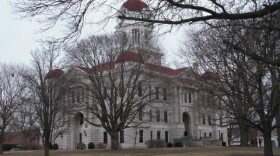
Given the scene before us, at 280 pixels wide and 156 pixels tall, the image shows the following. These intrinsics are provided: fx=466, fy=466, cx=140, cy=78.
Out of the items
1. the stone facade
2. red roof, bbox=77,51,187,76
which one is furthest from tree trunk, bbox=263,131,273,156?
the stone facade

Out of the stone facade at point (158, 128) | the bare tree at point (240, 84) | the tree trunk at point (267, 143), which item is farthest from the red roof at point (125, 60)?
the tree trunk at point (267, 143)

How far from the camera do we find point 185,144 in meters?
78.8

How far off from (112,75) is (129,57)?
10.9ft

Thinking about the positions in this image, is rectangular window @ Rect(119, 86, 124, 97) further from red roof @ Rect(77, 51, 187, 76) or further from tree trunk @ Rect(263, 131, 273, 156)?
tree trunk @ Rect(263, 131, 273, 156)

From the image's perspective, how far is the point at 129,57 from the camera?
53.9m

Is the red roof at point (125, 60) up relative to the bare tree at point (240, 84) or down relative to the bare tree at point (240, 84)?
up

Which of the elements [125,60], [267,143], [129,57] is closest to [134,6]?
[267,143]

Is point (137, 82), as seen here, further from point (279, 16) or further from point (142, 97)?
point (279, 16)

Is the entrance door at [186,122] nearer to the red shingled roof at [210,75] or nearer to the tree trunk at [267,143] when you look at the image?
the red shingled roof at [210,75]

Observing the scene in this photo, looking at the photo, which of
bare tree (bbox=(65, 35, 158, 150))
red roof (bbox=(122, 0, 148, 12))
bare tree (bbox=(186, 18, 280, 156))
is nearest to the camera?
red roof (bbox=(122, 0, 148, 12))

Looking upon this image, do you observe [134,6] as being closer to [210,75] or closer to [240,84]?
[240,84]

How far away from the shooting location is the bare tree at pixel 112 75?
53250mm

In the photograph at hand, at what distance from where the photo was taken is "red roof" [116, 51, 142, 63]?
175 ft

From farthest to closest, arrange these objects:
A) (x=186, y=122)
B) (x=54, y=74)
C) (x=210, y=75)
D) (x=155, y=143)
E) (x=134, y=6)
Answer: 1. (x=186, y=122)
2. (x=155, y=143)
3. (x=54, y=74)
4. (x=210, y=75)
5. (x=134, y=6)
